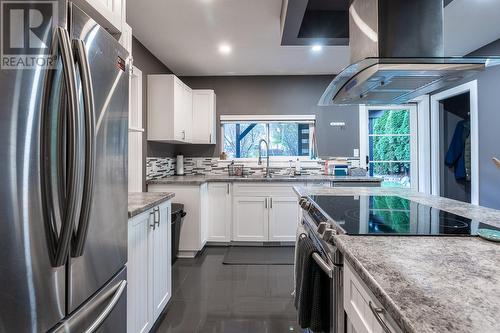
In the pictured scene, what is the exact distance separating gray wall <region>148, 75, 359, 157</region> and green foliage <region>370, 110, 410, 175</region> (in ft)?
1.59

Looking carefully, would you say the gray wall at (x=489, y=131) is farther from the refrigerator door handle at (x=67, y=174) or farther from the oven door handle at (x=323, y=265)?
the refrigerator door handle at (x=67, y=174)

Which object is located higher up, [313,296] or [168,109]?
[168,109]

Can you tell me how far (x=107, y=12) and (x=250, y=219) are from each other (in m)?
2.86

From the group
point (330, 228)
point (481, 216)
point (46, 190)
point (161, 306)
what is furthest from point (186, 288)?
point (481, 216)

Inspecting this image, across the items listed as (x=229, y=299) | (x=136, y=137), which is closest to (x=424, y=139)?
(x=229, y=299)

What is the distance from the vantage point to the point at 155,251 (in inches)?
74.0

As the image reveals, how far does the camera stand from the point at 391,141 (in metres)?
4.53

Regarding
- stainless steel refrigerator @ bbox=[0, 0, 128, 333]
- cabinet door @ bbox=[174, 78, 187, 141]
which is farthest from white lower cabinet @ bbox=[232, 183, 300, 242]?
stainless steel refrigerator @ bbox=[0, 0, 128, 333]

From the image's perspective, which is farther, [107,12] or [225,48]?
[225,48]

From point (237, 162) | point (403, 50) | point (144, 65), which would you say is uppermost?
point (144, 65)

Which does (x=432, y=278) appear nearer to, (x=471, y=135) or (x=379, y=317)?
(x=379, y=317)

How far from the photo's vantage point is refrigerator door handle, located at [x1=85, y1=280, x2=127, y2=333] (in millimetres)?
1012

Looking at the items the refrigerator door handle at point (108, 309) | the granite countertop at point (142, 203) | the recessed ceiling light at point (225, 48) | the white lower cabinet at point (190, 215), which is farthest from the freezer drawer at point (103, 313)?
the recessed ceiling light at point (225, 48)

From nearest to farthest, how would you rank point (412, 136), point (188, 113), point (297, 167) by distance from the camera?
point (188, 113) → point (297, 167) → point (412, 136)
